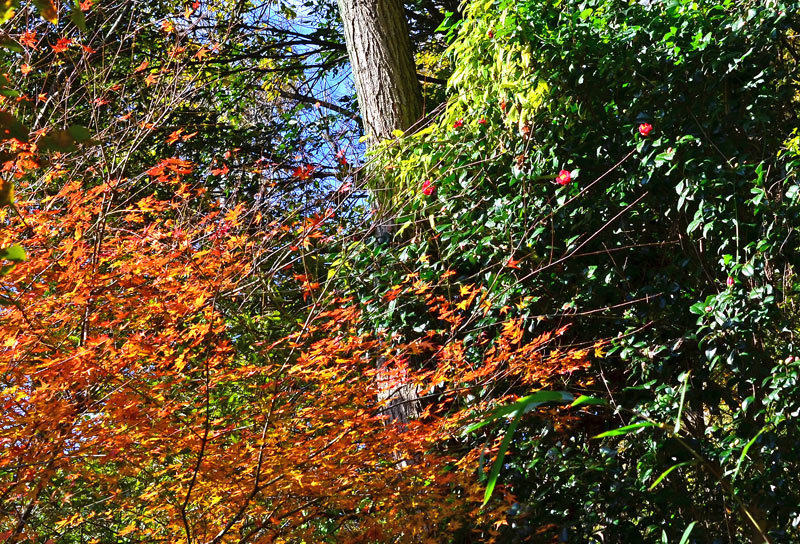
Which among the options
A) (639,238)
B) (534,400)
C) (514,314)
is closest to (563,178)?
(639,238)

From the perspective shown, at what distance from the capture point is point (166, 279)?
3357mm

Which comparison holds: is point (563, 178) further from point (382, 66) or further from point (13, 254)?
point (13, 254)

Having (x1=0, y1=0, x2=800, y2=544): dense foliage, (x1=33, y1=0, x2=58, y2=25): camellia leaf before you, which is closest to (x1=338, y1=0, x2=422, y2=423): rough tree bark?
(x1=0, y1=0, x2=800, y2=544): dense foliage

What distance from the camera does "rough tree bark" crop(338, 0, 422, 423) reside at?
182 inches

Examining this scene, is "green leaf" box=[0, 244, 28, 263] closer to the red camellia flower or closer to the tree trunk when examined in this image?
the red camellia flower

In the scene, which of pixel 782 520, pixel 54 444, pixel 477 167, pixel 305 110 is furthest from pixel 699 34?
pixel 305 110

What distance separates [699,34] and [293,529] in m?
2.92

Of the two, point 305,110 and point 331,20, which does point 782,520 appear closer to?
point 305,110

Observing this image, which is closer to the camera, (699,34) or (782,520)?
(782,520)

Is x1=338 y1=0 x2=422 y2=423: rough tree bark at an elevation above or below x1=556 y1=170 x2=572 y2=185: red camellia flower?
above

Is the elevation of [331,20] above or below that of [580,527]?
above

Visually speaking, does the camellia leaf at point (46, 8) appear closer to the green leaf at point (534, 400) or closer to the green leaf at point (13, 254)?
the green leaf at point (13, 254)

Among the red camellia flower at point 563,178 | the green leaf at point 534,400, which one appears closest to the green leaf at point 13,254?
the green leaf at point 534,400

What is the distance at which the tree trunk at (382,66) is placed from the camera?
4.62 meters
